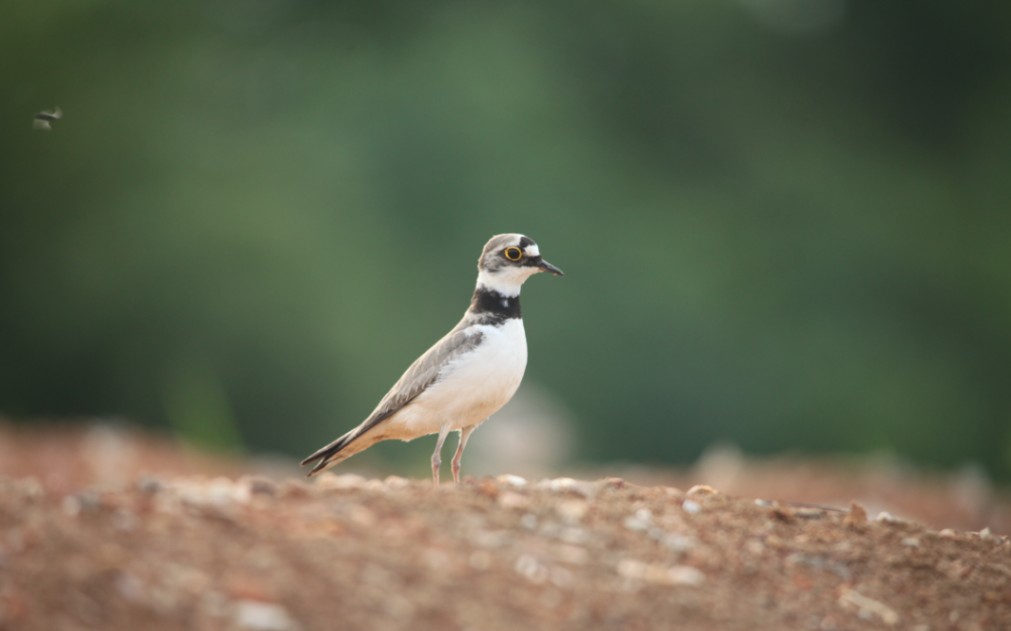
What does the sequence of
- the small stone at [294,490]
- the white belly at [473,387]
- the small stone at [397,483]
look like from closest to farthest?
the small stone at [294,490]
the small stone at [397,483]
the white belly at [473,387]

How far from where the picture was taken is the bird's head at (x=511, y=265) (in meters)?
8.34

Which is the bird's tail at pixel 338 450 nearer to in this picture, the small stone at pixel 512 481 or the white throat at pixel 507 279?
the white throat at pixel 507 279

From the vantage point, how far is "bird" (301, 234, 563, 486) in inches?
308

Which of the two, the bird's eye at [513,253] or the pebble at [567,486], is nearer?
the pebble at [567,486]

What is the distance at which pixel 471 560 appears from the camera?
5.20 m

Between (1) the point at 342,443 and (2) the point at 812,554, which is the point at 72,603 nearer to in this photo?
(2) the point at 812,554

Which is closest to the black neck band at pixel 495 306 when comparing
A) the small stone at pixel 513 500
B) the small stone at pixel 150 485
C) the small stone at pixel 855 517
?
the small stone at pixel 513 500

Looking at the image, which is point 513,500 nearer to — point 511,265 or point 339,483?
point 339,483

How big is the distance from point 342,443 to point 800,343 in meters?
17.5

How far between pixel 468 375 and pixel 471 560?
2.64 metres

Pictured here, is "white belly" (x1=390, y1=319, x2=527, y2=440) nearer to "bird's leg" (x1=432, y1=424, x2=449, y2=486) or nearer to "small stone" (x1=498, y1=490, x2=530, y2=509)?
"bird's leg" (x1=432, y1=424, x2=449, y2=486)

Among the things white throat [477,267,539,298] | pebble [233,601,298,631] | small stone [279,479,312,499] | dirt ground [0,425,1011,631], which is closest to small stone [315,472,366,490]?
dirt ground [0,425,1011,631]

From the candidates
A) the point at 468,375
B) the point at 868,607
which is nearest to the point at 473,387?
the point at 468,375

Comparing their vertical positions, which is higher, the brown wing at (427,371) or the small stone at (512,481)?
the brown wing at (427,371)
